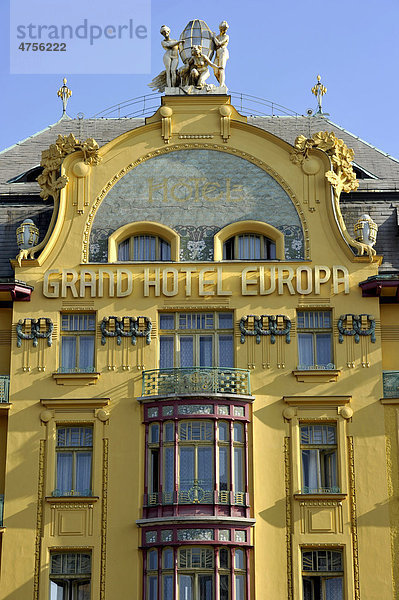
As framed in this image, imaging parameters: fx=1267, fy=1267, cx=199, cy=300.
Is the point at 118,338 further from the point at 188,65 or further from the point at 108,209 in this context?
the point at 188,65

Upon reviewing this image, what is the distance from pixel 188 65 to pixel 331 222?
7363 millimetres

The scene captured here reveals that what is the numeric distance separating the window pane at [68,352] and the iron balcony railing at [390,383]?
9.39 metres

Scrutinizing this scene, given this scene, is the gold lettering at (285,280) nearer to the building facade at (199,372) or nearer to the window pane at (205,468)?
the building facade at (199,372)

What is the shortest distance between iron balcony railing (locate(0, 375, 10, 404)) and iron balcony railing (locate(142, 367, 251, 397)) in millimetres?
4096

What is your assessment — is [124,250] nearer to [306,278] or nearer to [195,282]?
[195,282]

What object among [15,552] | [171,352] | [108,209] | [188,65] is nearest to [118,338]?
[171,352]

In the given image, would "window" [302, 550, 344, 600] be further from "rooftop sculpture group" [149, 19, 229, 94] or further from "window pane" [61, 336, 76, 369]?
"rooftop sculpture group" [149, 19, 229, 94]

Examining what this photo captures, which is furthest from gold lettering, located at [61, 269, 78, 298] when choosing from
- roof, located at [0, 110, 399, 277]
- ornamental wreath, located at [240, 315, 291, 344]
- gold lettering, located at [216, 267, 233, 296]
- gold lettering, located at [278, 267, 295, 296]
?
gold lettering, located at [278, 267, 295, 296]

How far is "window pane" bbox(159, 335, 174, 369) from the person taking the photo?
3838 centimetres

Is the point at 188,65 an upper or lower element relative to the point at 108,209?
upper

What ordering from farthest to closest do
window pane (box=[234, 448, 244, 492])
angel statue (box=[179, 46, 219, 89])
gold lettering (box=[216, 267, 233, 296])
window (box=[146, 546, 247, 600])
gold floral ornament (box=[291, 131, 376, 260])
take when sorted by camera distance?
angel statue (box=[179, 46, 219, 89]) < gold floral ornament (box=[291, 131, 376, 260]) < gold lettering (box=[216, 267, 233, 296]) < window pane (box=[234, 448, 244, 492]) < window (box=[146, 546, 247, 600])

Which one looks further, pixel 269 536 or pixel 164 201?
pixel 164 201

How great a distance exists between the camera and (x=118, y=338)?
126 ft

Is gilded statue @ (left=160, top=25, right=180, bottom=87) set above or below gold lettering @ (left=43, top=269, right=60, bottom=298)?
above
